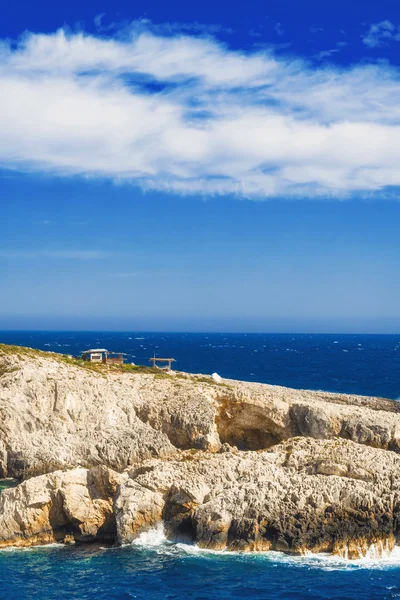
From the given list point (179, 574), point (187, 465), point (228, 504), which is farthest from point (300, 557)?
point (187, 465)

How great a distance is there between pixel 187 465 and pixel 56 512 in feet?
24.0

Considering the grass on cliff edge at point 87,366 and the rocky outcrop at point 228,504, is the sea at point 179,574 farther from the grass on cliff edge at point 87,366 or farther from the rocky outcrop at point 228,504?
the grass on cliff edge at point 87,366

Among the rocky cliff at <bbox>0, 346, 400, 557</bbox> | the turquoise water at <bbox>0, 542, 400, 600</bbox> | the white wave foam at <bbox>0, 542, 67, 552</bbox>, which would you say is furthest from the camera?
the white wave foam at <bbox>0, 542, 67, 552</bbox>

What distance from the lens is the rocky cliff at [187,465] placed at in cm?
3080

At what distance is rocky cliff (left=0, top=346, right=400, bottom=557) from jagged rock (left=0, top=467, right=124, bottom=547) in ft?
0.17

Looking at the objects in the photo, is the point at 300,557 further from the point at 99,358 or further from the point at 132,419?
the point at 99,358

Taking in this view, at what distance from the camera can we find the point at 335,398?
7588 centimetres

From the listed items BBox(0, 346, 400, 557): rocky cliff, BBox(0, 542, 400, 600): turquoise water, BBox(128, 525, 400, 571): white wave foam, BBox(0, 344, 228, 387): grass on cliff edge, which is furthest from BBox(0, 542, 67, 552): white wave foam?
BBox(0, 344, 228, 387): grass on cliff edge

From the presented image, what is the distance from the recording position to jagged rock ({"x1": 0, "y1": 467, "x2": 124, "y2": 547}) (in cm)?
3209

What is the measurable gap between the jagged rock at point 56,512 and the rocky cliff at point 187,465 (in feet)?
0.17

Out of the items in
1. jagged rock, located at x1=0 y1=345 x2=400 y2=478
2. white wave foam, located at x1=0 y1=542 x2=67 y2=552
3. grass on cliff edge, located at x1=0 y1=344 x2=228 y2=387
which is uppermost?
grass on cliff edge, located at x1=0 y1=344 x2=228 y2=387

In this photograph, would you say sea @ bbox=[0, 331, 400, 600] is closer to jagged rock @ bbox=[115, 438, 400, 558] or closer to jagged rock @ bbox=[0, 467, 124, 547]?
jagged rock @ bbox=[115, 438, 400, 558]

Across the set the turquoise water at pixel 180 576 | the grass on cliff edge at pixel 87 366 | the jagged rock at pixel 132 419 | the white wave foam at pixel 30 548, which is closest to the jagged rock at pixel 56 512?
the white wave foam at pixel 30 548

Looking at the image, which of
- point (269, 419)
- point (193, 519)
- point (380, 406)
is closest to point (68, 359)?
point (269, 419)
